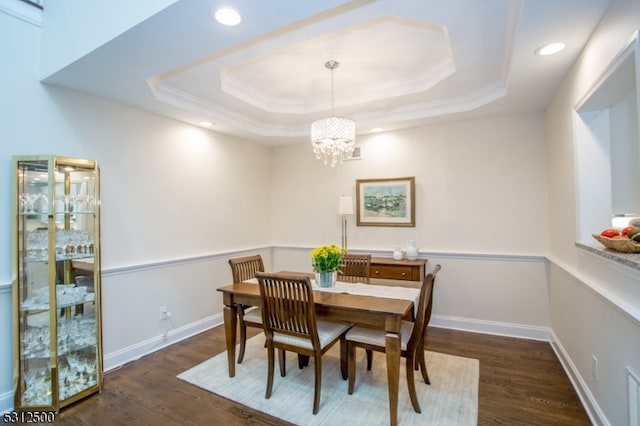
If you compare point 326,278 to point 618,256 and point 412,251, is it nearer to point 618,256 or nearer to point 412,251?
point 412,251

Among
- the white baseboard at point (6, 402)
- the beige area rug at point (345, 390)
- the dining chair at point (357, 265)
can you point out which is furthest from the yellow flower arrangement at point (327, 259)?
the white baseboard at point (6, 402)

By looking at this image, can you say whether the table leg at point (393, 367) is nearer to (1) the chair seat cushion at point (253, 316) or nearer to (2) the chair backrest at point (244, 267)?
(1) the chair seat cushion at point (253, 316)

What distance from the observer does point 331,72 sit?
3.07 metres

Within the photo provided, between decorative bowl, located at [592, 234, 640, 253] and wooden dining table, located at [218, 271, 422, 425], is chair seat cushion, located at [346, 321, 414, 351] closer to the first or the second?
wooden dining table, located at [218, 271, 422, 425]

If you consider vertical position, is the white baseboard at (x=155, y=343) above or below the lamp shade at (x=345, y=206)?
below

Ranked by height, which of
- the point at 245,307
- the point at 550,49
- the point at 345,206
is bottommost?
the point at 245,307

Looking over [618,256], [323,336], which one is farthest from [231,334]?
[618,256]

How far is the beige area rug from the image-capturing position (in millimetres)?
2146

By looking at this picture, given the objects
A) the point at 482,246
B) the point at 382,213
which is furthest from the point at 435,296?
the point at 382,213

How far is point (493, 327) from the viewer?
3.62 metres

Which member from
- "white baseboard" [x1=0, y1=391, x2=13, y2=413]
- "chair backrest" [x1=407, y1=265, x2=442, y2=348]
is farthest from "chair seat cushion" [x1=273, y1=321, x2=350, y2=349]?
"white baseboard" [x1=0, y1=391, x2=13, y2=413]

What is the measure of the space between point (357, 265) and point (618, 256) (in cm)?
207

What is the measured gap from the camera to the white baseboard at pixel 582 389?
197 cm

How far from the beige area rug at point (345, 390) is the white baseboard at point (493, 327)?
827 millimetres
